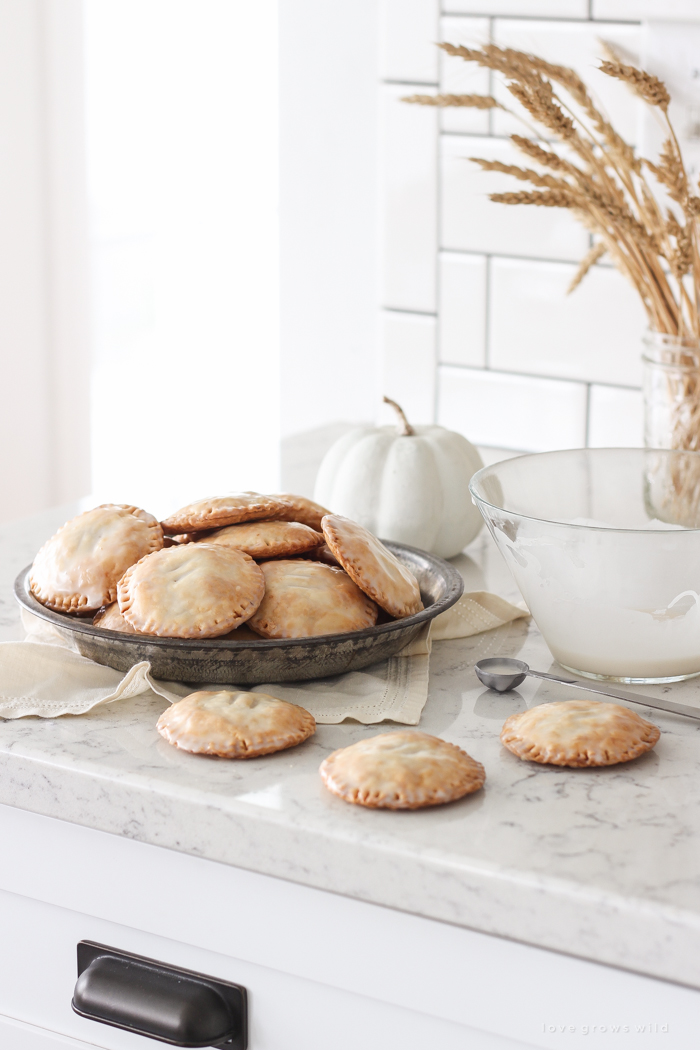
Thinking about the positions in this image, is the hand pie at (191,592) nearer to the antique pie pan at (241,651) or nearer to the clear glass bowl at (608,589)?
the antique pie pan at (241,651)

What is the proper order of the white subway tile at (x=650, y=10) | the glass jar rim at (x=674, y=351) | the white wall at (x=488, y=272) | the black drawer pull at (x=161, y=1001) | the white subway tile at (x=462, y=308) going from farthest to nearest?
the white subway tile at (x=462, y=308), the white wall at (x=488, y=272), the white subway tile at (x=650, y=10), the glass jar rim at (x=674, y=351), the black drawer pull at (x=161, y=1001)

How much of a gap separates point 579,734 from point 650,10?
103cm

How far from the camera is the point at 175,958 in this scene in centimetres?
71

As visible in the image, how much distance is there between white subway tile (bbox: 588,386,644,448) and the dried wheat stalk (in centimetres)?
42

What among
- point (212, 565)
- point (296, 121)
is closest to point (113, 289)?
point (296, 121)

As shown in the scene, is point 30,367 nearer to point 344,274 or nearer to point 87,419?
point 87,419

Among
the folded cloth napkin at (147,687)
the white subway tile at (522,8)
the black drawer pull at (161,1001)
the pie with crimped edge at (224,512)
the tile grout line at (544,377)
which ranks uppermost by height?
the white subway tile at (522,8)

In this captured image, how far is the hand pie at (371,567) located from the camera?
79cm

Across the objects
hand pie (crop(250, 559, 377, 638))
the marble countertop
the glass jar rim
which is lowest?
the marble countertop

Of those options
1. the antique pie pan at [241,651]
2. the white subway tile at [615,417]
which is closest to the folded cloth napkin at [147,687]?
the antique pie pan at [241,651]

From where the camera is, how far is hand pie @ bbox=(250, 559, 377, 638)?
780 mm

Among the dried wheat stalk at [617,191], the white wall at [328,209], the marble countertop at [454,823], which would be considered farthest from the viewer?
the white wall at [328,209]

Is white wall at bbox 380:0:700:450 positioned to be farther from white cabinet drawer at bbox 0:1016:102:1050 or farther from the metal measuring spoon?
white cabinet drawer at bbox 0:1016:102:1050

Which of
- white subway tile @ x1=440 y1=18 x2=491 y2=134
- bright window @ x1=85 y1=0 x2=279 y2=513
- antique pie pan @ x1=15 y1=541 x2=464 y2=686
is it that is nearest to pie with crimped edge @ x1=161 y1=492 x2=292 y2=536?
antique pie pan @ x1=15 y1=541 x2=464 y2=686
